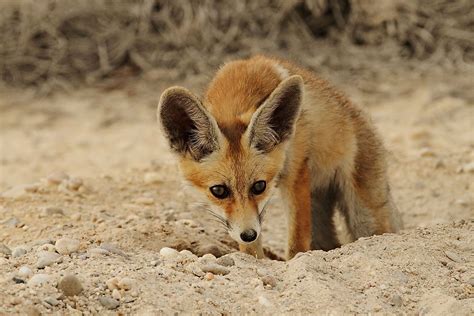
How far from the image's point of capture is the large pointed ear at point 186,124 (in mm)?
4500

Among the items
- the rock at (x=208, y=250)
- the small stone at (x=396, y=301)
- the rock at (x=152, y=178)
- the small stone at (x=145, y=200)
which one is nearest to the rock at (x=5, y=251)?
the rock at (x=208, y=250)

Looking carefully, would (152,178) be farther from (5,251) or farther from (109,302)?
(109,302)

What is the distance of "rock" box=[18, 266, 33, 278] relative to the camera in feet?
12.6

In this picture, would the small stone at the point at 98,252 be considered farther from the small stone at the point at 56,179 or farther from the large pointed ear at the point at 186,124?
the small stone at the point at 56,179

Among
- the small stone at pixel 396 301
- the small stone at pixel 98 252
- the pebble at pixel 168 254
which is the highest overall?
the small stone at pixel 396 301

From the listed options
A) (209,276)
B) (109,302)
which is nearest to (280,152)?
(209,276)

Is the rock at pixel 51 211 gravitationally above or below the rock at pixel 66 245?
below

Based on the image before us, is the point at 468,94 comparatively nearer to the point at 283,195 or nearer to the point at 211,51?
the point at 211,51

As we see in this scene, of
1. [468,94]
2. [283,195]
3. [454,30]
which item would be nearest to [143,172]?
[283,195]

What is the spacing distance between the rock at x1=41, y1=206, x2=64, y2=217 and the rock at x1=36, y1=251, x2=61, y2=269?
4.54 feet

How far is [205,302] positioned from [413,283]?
3.58 ft

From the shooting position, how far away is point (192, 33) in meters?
11.0

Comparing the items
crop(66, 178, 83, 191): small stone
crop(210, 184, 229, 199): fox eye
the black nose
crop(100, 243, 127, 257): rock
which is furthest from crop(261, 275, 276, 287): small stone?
crop(66, 178, 83, 191): small stone

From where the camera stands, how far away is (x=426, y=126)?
895 cm
